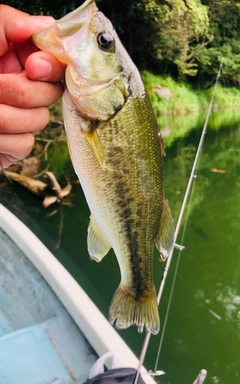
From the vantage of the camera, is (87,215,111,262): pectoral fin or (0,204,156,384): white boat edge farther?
(0,204,156,384): white boat edge

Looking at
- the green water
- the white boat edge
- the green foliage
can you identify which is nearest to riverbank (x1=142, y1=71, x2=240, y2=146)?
the green foliage

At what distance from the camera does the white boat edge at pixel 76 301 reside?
2096 millimetres

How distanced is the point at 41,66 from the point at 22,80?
2.7 inches

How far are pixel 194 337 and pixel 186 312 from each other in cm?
39

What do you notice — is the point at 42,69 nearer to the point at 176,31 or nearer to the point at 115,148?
the point at 115,148

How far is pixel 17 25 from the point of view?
3.12 ft

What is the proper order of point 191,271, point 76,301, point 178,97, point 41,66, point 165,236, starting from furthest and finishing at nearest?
1. point 178,97
2. point 191,271
3. point 76,301
4. point 165,236
5. point 41,66

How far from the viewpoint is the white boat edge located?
82.5 inches

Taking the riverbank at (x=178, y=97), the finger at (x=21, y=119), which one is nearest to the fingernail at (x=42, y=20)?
the finger at (x=21, y=119)

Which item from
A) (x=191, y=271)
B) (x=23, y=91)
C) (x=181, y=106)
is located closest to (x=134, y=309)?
(x=23, y=91)

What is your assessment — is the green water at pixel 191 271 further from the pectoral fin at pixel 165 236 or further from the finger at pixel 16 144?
the finger at pixel 16 144

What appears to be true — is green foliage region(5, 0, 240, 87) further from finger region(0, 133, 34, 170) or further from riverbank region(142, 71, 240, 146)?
finger region(0, 133, 34, 170)

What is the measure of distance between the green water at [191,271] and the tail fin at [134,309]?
230 centimetres

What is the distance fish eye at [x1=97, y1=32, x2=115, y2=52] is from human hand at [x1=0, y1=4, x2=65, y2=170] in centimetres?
14
